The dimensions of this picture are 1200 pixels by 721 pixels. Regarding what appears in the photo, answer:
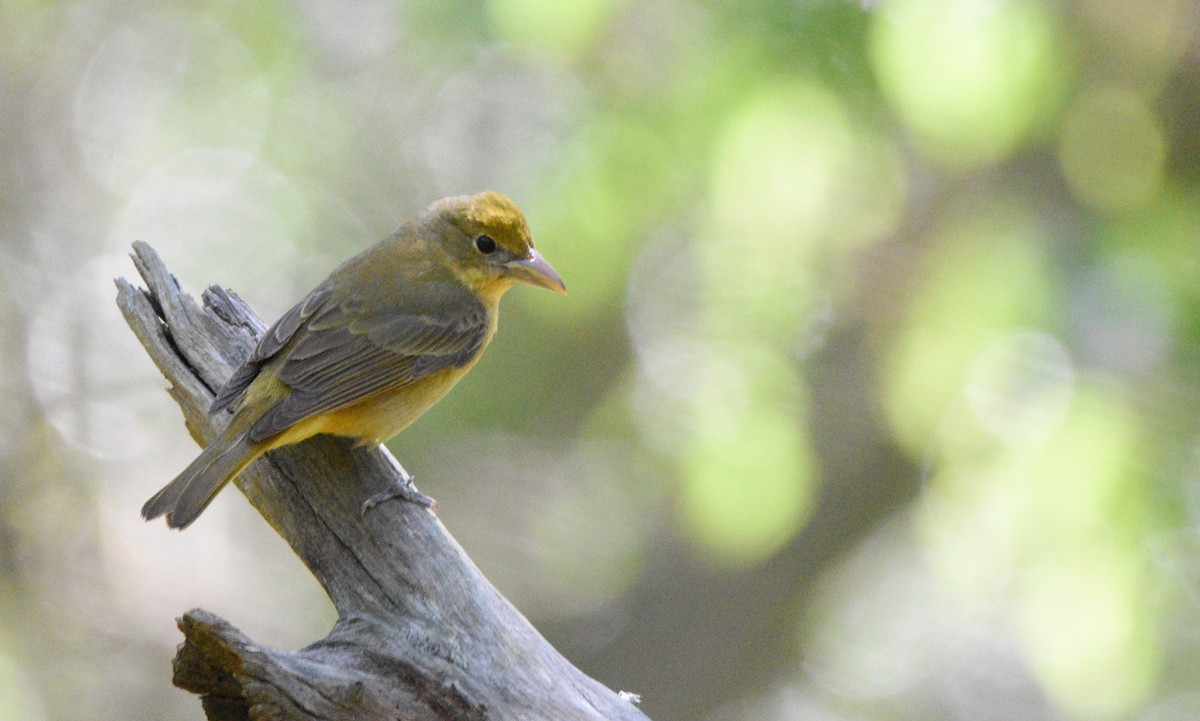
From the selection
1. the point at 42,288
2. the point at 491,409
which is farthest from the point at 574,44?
the point at 42,288

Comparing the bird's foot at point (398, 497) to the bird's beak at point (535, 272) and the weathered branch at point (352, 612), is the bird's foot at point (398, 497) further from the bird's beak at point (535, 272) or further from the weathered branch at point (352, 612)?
the bird's beak at point (535, 272)

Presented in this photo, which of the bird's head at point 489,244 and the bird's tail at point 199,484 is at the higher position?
the bird's head at point 489,244

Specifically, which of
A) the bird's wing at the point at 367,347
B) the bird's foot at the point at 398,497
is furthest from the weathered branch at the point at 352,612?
the bird's wing at the point at 367,347

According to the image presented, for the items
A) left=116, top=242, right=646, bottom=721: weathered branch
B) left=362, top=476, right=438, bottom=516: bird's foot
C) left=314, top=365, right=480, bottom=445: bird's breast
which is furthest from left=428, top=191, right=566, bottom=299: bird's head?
left=362, top=476, right=438, bottom=516: bird's foot

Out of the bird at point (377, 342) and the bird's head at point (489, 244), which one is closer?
the bird at point (377, 342)

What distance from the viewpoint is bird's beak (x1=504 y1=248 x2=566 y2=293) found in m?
4.12

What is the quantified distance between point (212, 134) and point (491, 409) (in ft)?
7.31

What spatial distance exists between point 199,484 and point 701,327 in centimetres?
225

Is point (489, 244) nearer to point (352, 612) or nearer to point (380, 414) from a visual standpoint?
point (380, 414)

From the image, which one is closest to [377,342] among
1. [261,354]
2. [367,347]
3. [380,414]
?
[367,347]

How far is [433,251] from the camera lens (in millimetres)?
4348

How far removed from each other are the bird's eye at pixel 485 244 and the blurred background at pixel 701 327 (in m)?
0.17

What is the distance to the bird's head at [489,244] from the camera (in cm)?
421

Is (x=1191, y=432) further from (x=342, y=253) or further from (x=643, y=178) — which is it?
(x=342, y=253)
